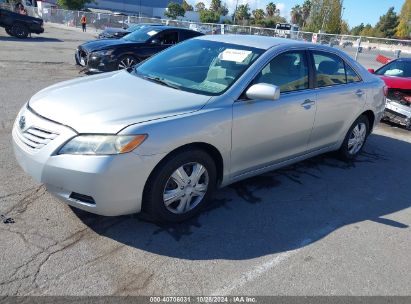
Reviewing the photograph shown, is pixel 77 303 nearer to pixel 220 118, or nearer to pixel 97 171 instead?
pixel 97 171

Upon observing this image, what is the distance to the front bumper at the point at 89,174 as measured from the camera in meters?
2.90

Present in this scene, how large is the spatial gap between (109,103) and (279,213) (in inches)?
79.0

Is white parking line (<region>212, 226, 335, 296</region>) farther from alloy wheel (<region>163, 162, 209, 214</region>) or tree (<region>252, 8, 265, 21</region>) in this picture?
tree (<region>252, 8, 265, 21</region>)

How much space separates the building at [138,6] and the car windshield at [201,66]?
4145 inches

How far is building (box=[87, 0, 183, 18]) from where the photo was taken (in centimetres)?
10439

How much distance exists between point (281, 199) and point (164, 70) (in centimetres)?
194

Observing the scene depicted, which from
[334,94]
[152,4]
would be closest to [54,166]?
[334,94]

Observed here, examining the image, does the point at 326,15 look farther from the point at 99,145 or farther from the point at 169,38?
the point at 99,145

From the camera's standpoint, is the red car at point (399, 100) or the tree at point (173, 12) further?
the tree at point (173, 12)

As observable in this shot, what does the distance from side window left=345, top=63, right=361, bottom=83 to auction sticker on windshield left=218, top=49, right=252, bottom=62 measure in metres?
1.84

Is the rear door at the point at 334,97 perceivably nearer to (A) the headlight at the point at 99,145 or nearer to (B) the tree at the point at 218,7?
(A) the headlight at the point at 99,145

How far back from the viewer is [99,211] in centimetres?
305

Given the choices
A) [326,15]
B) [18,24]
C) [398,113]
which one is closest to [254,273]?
[398,113]

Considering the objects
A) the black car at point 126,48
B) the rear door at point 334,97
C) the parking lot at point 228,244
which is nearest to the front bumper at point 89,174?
the parking lot at point 228,244
